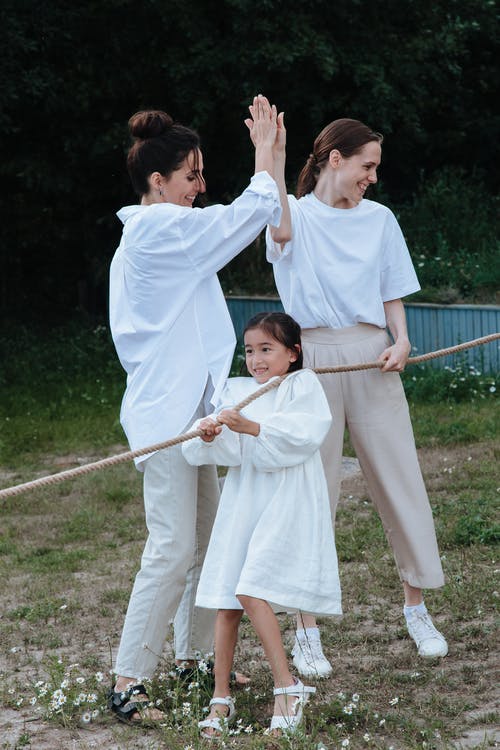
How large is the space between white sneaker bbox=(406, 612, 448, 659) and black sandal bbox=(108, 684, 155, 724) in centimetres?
104

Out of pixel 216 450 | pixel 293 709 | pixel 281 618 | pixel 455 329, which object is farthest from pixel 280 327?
pixel 455 329

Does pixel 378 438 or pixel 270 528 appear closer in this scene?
pixel 270 528

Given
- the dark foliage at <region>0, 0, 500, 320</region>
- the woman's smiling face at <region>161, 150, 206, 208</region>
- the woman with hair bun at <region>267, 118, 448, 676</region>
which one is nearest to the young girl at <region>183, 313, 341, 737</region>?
the woman with hair bun at <region>267, 118, 448, 676</region>

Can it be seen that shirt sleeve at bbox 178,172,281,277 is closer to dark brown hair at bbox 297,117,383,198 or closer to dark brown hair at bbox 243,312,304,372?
dark brown hair at bbox 243,312,304,372

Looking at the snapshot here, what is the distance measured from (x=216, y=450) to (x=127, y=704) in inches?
34.6

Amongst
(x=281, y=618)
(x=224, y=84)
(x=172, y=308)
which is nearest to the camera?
(x=172, y=308)

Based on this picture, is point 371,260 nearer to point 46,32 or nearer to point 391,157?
point 46,32

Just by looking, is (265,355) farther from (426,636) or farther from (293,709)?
(426,636)

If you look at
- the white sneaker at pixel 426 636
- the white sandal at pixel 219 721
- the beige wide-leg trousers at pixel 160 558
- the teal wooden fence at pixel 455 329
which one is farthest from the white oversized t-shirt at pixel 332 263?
the teal wooden fence at pixel 455 329

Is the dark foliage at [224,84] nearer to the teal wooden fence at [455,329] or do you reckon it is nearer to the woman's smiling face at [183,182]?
the teal wooden fence at [455,329]

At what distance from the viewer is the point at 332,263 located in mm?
3893

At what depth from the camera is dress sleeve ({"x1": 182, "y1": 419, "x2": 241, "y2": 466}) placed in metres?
3.30

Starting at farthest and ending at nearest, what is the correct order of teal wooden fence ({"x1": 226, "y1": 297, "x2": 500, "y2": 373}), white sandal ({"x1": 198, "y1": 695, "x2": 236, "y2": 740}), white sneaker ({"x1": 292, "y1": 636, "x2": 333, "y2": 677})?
teal wooden fence ({"x1": 226, "y1": 297, "x2": 500, "y2": 373}) < white sneaker ({"x1": 292, "y1": 636, "x2": 333, "y2": 677}) < white sandal ({"x1": 198, "y1": 695, "x2": 236, "y2": 740})

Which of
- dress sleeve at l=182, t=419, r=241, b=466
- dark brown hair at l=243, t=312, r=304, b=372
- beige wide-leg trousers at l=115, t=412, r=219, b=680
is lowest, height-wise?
beige wide-leg trousers at l=115, t=412, r=219, b=680
